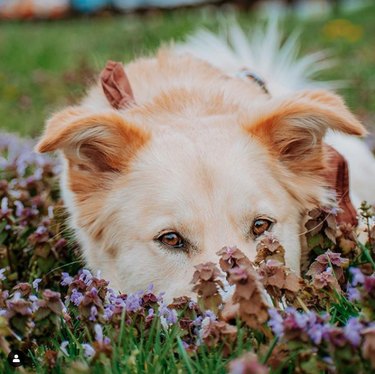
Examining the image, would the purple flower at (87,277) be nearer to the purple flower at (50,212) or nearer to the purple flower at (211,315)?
the purple flower at (211,315)

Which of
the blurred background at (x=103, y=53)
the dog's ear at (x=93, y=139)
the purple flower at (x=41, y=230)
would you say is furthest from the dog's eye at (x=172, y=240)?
the blurred background at (x=103, y=53)

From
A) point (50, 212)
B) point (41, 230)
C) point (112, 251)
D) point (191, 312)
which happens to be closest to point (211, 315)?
point (191, 312)

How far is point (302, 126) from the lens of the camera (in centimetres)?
326

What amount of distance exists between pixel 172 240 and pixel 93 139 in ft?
1.85

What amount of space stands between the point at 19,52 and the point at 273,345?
7.94m

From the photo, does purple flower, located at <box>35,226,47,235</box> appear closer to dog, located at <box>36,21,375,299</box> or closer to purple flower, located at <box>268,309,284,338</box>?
dog, located at <box>36,21,375,299</box>

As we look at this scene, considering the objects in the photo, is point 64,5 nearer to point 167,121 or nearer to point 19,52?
point 19,52

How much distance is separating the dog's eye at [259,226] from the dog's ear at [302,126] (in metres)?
0.41

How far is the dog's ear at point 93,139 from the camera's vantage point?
9.93 ft

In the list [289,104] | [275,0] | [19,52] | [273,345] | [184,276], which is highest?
[289,104]

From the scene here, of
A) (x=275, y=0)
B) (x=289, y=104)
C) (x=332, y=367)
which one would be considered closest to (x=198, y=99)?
(x=289, y=104)

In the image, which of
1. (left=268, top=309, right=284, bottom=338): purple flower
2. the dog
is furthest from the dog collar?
(left=268, top=309, right=284, bottom=338): purple flower

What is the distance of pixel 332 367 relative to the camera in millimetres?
2047

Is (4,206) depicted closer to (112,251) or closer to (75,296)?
(112,251)
